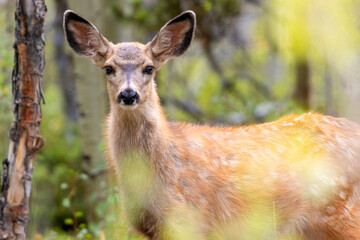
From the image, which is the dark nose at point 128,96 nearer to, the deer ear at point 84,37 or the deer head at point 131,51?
the deer head at point 131,51

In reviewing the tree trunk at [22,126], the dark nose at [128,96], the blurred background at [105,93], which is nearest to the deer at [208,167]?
the dark nose at [128,96]

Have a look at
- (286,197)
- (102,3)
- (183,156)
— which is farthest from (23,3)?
(102,3)

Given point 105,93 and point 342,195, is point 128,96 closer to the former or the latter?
point 342,195

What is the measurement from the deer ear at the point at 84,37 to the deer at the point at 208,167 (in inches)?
0.4

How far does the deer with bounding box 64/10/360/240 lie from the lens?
6418mm

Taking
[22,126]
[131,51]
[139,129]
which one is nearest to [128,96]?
[139,129]

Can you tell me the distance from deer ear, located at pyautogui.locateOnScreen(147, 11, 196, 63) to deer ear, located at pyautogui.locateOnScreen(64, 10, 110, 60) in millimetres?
495

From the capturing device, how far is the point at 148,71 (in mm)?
6777

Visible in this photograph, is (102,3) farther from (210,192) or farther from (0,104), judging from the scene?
(210,192)

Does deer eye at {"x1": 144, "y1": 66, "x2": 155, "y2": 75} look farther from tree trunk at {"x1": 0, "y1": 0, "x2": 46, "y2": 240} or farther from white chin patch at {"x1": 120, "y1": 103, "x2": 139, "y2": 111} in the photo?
tree trunk at {"x1": 0, "y1": 0, "x2": 46, "y2": 240}

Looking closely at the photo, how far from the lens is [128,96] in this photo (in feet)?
20.6

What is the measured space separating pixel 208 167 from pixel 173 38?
1.44m

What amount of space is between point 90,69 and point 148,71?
3459mm

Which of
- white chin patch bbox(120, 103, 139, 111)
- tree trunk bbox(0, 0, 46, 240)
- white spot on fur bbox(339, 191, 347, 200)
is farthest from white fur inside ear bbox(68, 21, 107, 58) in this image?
white spot on fur bbox(339, 191, 347, 200)
